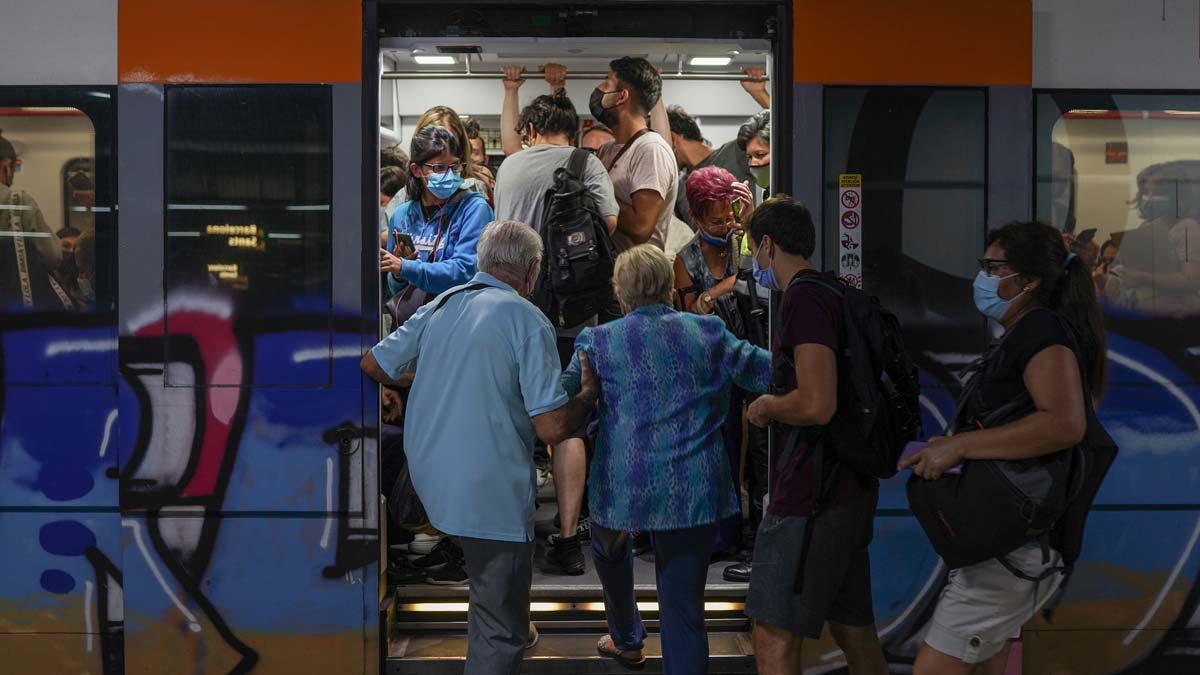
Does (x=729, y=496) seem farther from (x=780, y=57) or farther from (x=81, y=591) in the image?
(x=81, y=591)

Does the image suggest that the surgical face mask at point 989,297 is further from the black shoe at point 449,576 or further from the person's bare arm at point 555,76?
the person's bare arm at point 555,76

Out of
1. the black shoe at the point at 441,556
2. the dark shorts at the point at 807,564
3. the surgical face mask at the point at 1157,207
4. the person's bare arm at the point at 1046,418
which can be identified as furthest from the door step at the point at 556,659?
the surgical face mask at the point at 1157,207

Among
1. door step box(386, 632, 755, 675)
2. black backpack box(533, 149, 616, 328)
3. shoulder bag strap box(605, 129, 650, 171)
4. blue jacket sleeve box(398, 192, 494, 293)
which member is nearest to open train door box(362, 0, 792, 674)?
door step box(386, 632, 755, 675)

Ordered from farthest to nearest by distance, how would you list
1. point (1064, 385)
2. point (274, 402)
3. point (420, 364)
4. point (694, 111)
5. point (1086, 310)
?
point (694, 111) → point (274, 402) → point (420, 364) → point (1086, 310) → point (1064, 385)

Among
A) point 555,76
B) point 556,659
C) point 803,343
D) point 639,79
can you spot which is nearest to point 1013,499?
point 803,343

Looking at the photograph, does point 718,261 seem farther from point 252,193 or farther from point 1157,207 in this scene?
point 252,193

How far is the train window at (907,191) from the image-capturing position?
14.5 ft

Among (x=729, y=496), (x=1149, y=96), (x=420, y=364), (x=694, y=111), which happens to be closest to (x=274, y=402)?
(x=420, y=364)

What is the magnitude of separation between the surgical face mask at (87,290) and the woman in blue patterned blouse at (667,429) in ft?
6.62

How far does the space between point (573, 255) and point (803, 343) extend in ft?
6.00

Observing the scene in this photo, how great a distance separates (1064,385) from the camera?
9.96ft

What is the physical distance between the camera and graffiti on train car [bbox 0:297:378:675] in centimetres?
440

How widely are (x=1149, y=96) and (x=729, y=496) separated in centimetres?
247

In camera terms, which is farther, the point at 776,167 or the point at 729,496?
the point at 776,167
